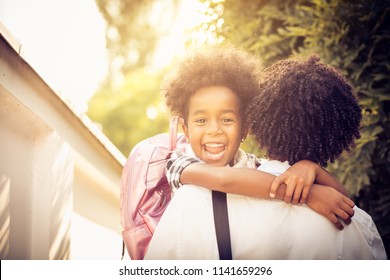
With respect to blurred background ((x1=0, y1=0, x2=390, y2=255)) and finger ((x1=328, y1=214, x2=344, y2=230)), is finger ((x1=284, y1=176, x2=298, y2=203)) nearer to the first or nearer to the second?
finger ((x1=328, y1=214, x2=344, y2=230))

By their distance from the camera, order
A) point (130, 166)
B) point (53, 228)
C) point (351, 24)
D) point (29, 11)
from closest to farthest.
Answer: point (130, 166)
point (53, 228)
point (29, 11)
point (351, 24)

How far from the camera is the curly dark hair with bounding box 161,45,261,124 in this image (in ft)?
5.78

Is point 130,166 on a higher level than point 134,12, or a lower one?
lower

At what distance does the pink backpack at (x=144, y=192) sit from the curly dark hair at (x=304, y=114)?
0.44 m

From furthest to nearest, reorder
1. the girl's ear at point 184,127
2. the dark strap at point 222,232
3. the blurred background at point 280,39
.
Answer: the blurred background at point 280,39 < the girl's ear at point 184,127 < the dark strap at point 222,232

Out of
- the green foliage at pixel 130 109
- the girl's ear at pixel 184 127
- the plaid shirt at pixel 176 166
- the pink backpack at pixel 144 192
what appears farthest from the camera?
the green foliage at pixel 130 109

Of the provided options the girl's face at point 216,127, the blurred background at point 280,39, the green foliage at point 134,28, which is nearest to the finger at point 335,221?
the girl's face at point 216,127

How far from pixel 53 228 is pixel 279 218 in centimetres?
120

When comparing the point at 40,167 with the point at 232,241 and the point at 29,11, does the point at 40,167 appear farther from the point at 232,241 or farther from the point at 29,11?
the point at 232,241

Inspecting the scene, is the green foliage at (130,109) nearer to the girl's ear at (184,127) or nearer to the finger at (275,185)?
the girl's ear at (184,127)

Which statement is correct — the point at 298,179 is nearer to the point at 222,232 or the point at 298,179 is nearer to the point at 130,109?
the point at 222,232

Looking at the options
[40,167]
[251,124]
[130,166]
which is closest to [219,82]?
[251,124]

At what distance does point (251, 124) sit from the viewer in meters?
1.54

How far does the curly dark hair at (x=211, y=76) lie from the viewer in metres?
1.76
